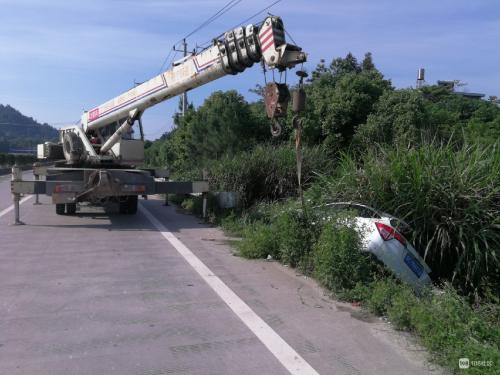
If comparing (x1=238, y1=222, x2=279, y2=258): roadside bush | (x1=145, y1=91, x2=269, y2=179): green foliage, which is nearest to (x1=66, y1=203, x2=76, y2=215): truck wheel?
(x1=145, y1=91, x2=269, y2=179): green foliage

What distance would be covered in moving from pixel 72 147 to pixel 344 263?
1075 centimetres

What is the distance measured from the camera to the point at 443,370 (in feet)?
14.3

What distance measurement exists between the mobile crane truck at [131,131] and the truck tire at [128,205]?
0.09ft

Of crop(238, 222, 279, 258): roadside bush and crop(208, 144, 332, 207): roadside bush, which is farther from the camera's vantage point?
crop(208, 144, 332, 207): roadside bush

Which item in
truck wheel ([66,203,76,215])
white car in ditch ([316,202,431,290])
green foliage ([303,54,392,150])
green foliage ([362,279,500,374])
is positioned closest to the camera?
green foliage ([362,279,500,374])

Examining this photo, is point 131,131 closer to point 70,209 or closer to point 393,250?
point 70,209

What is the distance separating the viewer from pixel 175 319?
217 inches

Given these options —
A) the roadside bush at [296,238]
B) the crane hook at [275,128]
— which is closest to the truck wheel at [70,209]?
the crane hook at [275,128]

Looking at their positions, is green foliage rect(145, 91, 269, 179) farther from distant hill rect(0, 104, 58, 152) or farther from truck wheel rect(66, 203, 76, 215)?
distant hill rect(0, 104, 58, 152)

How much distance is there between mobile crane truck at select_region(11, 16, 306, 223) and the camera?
31.8ft

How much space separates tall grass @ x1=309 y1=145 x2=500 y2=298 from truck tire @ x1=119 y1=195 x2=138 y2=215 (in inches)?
294

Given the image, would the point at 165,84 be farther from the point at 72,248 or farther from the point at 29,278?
the point at 29,278

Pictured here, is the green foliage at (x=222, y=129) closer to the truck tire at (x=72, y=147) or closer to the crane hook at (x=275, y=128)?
the truck tire at (x=72, y=147)

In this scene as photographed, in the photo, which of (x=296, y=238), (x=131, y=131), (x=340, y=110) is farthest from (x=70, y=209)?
(x=340, y=110)
